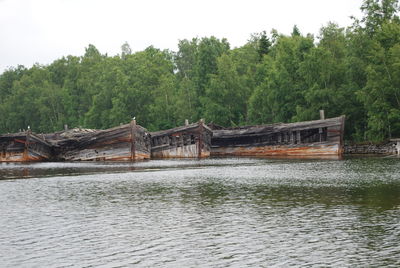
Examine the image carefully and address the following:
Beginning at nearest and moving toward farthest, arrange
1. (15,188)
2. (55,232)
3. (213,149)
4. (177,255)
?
(177,255) → (55,232) → (15,188) → (213,149)

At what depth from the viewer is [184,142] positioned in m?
75.9

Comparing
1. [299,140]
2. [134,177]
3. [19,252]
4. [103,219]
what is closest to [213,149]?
[299,140]

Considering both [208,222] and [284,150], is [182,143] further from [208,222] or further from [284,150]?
[208,222]

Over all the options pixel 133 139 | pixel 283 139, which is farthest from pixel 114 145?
pixel 283 139

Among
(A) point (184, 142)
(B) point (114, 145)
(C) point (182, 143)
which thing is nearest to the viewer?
(B) point (114, 145)

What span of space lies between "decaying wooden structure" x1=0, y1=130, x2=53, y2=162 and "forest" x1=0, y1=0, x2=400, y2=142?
1396 inches

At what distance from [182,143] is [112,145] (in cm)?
985

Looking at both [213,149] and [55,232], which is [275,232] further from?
[213,149]

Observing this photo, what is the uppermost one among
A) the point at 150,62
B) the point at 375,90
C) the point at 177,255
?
the point at 150,62

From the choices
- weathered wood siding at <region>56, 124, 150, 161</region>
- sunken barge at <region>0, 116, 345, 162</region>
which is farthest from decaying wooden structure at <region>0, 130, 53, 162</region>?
weathered wood siding at <region>56, 124, 150, 161</region>

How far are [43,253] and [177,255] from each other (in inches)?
181

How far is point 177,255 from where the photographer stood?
1798cm

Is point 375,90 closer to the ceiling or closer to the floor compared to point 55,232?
closer to the ceiling

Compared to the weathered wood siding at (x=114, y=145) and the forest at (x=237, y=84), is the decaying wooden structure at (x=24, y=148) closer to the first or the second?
the weathered wood siding at (x=114, y=145)
